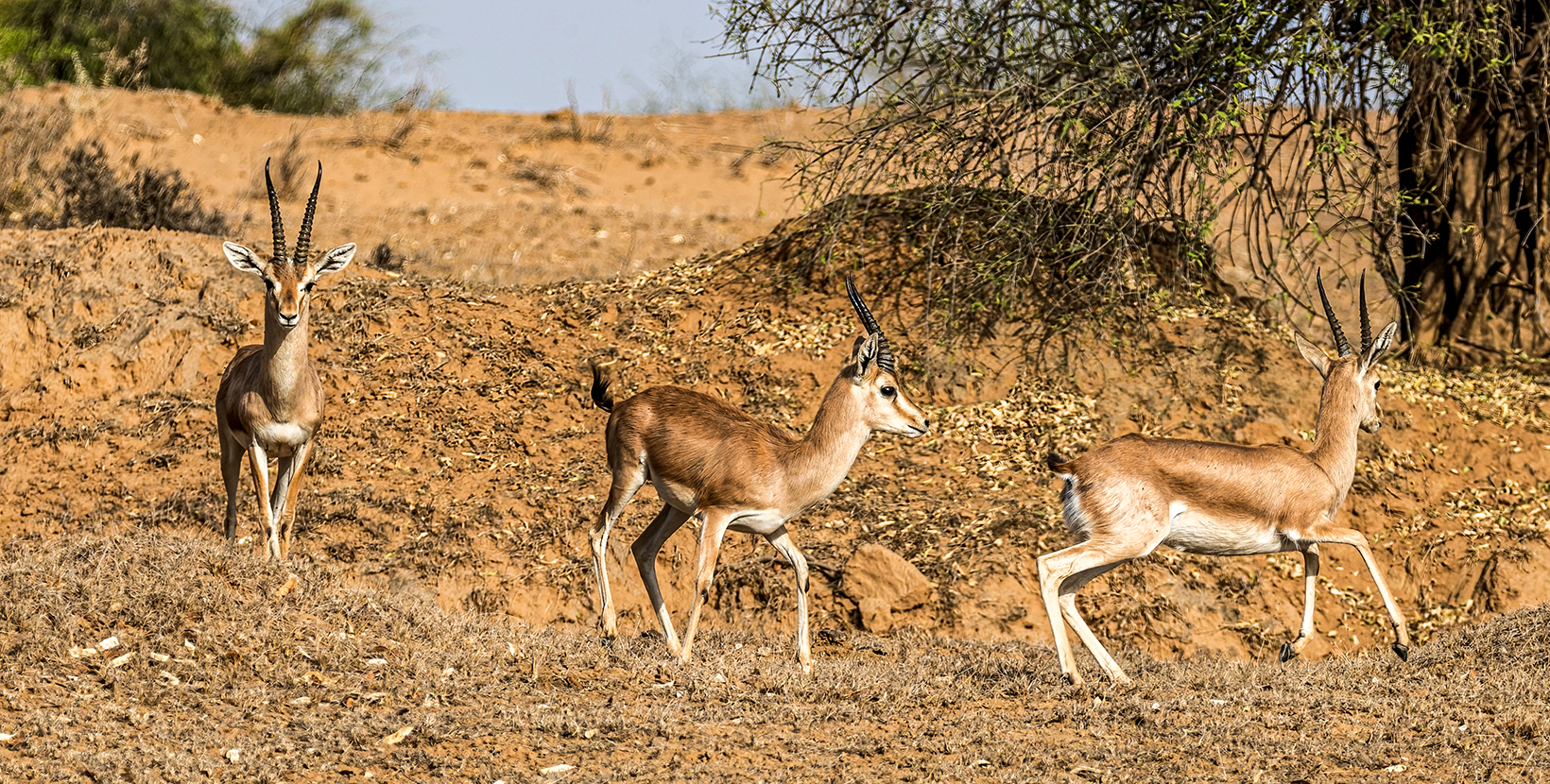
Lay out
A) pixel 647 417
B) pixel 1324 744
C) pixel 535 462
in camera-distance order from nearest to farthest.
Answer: pixel 1324 744 < pixel 647 417 < pixel 535 462

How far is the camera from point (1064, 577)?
8.09m

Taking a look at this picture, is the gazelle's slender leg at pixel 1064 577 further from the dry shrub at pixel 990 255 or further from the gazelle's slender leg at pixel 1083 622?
the dry shrub at pixel 990 255

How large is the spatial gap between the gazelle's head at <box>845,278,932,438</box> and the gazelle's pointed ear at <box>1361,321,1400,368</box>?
2.98 m

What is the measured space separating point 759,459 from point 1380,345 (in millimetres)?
3992

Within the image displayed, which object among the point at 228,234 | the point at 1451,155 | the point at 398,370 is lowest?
the point at 398,370

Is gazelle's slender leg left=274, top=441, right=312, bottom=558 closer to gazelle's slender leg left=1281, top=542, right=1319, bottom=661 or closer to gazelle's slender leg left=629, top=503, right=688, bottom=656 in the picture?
gazelle's slender leg left=629, top=503, right=688, bottom=656

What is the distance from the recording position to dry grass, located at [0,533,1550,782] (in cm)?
653

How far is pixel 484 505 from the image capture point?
1125cm

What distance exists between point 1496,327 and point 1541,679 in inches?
297

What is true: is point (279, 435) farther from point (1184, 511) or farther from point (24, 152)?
point (24, 152)

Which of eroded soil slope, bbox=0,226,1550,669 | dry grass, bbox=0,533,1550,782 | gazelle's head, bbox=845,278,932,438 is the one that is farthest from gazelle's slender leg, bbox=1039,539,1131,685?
eroded soil slope, bbox=0,226,1550,669

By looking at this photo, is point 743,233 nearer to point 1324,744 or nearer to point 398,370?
point 398,370

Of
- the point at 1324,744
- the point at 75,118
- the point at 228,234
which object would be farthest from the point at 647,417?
the point at 75,118

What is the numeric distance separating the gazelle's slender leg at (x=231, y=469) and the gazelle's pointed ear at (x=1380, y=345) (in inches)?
294
